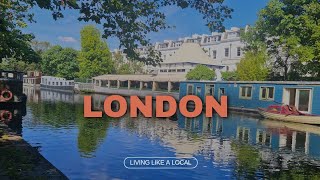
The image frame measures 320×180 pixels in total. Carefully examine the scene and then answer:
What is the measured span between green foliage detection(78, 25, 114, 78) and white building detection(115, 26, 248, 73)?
1725 millimetres

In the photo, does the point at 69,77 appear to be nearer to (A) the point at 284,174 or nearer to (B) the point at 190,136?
(B) the point at 190,136

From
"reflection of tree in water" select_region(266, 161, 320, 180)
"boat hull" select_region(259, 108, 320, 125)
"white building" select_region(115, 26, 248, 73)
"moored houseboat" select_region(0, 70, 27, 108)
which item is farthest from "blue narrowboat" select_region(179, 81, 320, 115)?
"reflection of tree in water" select_region(266, 161, 320, 180)

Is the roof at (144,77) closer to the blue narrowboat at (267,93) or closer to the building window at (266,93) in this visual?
the blue narrowboat at (267,93)

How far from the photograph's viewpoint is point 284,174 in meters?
10.7

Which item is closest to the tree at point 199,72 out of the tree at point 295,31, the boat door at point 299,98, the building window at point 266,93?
the tree at point 295,31

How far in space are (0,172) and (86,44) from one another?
4.69 m

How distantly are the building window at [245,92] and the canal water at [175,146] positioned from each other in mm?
7508

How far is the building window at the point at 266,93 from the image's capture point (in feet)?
94.0

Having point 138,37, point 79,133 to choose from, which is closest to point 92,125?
point 79,133

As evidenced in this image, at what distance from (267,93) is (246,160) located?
1777 cm

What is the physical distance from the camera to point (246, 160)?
12219 mm

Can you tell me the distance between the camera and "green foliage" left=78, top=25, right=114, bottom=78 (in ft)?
34.3

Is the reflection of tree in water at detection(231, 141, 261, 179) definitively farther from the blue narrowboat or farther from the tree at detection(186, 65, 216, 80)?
the blue narrowboat

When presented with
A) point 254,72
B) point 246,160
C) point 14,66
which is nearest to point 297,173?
point 246,160
